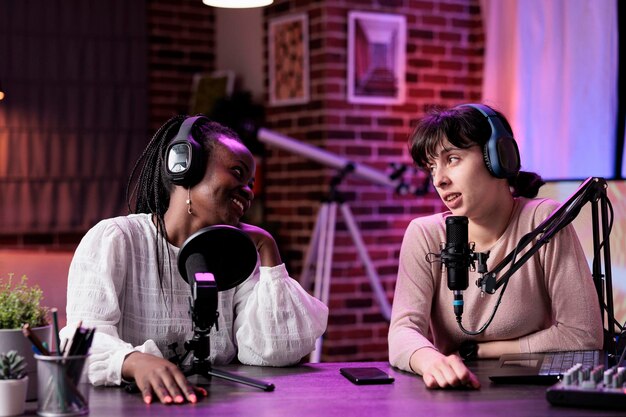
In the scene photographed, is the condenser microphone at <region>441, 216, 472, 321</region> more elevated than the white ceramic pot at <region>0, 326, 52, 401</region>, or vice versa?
the condenser microphone at <region>441, 216, 472, 321</region>

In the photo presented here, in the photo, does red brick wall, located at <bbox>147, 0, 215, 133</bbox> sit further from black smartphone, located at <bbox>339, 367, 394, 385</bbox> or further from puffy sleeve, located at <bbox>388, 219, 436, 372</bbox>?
black smartphone, located at <bbox>339, 367, 394, 385</bbox>

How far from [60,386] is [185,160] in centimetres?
61

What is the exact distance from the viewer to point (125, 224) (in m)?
2.09

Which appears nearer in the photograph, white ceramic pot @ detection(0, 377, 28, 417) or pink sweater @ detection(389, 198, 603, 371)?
white ceramic pot @ detection(0, 377, 28, 417)

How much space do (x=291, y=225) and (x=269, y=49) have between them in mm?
971

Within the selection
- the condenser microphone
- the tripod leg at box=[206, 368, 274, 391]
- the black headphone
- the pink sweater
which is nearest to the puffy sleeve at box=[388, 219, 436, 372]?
the pink sweater

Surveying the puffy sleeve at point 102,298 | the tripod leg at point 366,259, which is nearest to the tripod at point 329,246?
the tripod leg at point 366,259

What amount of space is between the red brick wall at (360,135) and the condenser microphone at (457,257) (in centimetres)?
278

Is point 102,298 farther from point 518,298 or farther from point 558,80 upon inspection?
point 558,80

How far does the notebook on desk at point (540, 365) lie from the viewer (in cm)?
189

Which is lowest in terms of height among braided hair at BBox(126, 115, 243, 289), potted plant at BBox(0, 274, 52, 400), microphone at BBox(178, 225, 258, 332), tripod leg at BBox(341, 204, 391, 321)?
tripod leg at BBox(341, 204, 391, 321)

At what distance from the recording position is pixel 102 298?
6.40 ft

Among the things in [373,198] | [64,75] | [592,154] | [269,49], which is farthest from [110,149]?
[592,154]

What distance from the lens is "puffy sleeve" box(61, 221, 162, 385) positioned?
1.84m
